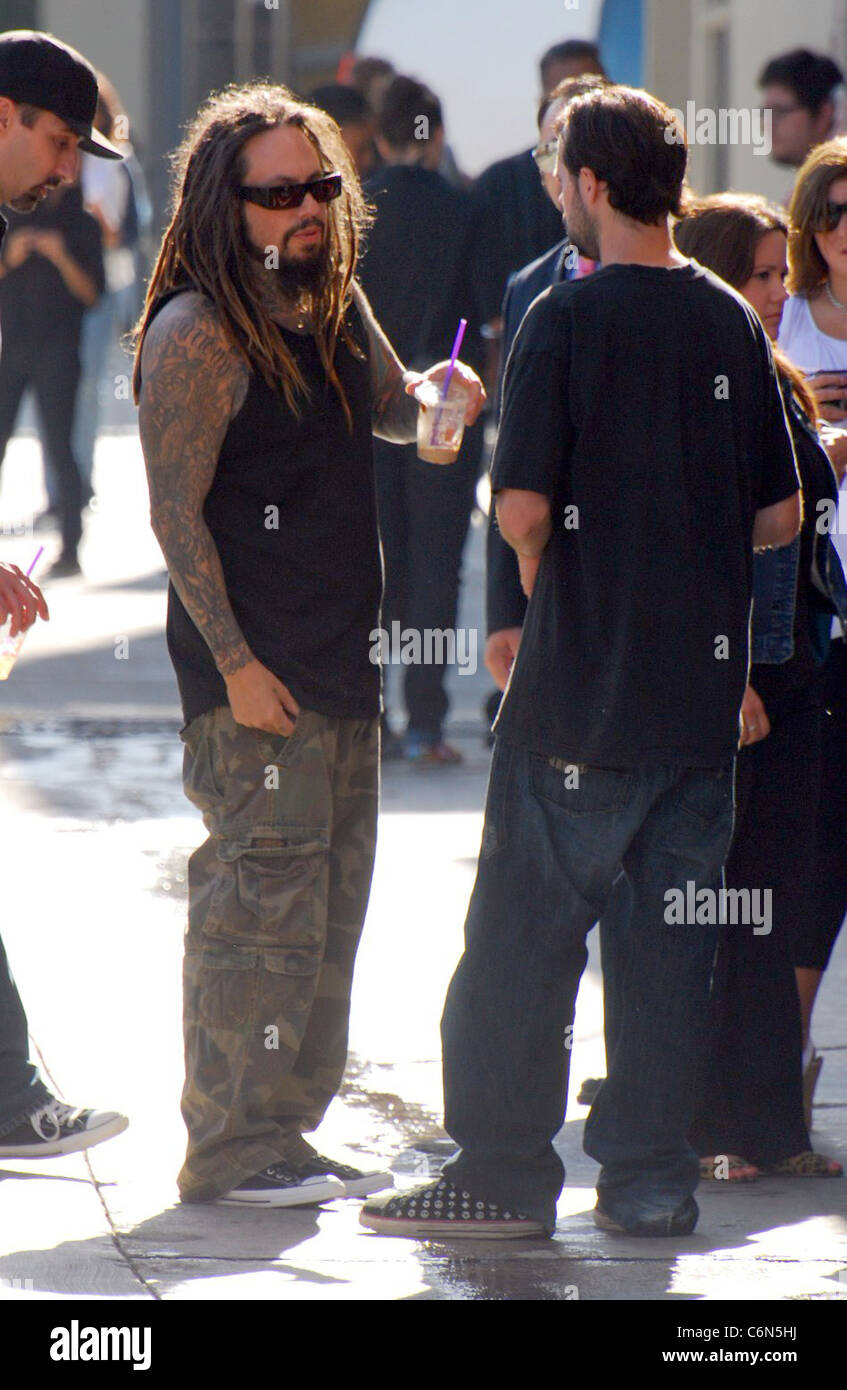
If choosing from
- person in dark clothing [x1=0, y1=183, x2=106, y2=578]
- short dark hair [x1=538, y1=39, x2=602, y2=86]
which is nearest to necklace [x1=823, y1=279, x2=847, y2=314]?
short dark hair [x1=538, y1=39, x2=602, y2=86]

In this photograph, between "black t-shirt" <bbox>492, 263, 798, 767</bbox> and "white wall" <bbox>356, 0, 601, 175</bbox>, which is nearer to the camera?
"black t-shirt" <bbox>492, 263, 798, 767</bbox>

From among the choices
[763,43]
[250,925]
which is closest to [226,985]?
[250,925]

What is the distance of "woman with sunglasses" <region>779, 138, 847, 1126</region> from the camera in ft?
14.7

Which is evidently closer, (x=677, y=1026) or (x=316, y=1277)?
(x=316, y=1277)

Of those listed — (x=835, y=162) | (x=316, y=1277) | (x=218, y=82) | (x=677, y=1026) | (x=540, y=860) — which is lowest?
(x=316, y=1277)

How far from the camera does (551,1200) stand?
379 cm

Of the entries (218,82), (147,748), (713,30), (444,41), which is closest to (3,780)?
(147,748)

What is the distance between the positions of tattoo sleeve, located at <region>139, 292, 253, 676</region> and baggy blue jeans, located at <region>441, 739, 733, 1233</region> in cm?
53

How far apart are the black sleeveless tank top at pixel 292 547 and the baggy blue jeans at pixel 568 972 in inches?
14.2

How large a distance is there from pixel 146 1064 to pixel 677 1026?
1349 millimetres

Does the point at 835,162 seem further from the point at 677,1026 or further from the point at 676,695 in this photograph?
the point at 677,1026

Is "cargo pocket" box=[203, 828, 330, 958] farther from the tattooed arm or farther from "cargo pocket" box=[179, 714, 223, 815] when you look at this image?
the tattooed arm

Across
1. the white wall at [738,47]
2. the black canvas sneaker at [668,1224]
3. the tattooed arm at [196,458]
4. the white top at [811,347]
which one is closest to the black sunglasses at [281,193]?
the tattooed arm at [196,458]

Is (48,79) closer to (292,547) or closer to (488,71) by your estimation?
(292,547)
